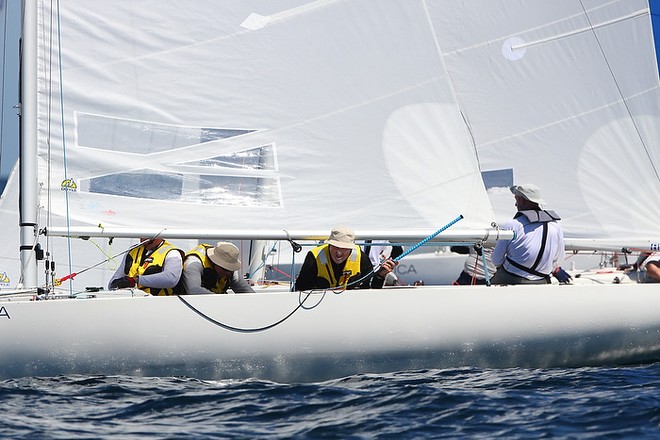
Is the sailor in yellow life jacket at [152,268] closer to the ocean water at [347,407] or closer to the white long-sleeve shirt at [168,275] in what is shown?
the white long-sleeve shirt at [168,275]

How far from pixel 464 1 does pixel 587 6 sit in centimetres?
93

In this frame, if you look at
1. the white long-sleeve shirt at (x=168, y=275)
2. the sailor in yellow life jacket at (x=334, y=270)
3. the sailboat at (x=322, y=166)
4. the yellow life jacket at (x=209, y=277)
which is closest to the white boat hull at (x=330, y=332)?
the sailboat at (x=322, y=166)

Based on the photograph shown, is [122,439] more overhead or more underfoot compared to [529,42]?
more underfoot

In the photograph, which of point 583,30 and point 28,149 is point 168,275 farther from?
point 583,30

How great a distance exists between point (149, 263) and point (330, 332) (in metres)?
1.30

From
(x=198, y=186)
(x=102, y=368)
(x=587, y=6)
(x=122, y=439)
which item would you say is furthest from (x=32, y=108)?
(x=587, y=6)

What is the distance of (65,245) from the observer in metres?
9.44

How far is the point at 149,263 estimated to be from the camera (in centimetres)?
595

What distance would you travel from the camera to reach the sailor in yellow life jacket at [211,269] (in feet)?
18.4

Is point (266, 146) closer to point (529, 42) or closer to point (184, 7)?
point (184, 7)

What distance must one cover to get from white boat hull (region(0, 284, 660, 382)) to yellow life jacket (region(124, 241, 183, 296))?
31 cm

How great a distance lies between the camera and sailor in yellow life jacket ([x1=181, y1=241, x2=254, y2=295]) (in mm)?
5605

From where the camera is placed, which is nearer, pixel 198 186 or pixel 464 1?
pixel 198 186

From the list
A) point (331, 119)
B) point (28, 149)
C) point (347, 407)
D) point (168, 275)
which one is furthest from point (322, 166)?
point (347, 407)
